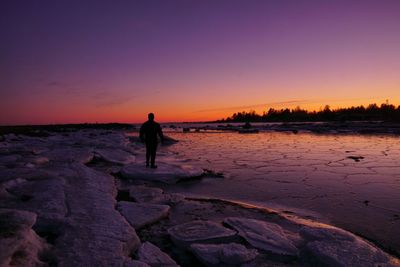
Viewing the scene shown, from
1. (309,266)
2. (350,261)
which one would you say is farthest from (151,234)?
(350,261)

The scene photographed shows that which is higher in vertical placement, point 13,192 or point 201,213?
point 13,192

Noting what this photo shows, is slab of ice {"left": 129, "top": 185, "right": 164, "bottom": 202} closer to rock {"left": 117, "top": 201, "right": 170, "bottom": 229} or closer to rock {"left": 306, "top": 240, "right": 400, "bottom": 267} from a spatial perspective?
rock {"left": 117, "top": 201, "right": 170, "bottom": 229}

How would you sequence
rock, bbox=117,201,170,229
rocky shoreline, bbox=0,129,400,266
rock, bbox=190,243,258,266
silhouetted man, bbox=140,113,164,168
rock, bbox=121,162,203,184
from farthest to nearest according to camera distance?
silhouetted man, bbox=140,113,164,168 → rock, bbox=121,162,203,184 → rock, bbox=117,201,170,229 → rock, bbox=190,243,258,266 → rocky shoreline, bbox=0,129,400,266

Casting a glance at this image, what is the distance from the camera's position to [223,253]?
2973mm

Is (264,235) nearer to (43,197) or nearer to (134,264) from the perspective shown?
(134,264)

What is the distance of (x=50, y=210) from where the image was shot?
12.3ft

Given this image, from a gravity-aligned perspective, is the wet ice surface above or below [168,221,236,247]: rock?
below

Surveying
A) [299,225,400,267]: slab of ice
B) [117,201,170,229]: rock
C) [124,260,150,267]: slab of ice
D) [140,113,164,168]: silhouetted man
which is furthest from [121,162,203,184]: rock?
[124,260,150,267]: slab of ice

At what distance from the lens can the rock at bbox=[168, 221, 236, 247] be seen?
338cm

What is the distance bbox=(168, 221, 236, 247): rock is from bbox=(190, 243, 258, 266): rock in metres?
0.20

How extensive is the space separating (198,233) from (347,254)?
5.03ft

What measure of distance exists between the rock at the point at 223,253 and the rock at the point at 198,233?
20 centimetres

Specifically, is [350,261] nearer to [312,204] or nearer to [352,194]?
[312,204]

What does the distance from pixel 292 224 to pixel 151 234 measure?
1.82 metres
